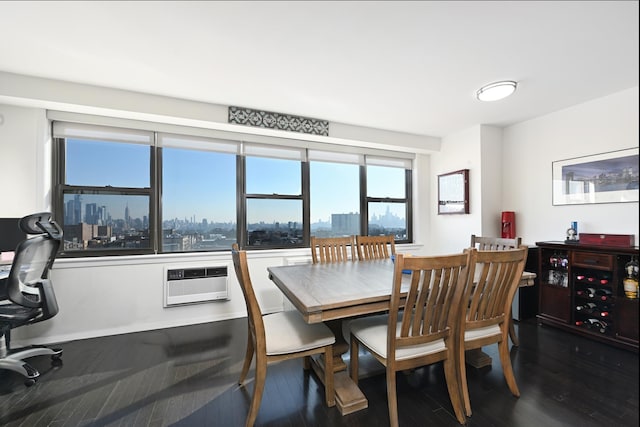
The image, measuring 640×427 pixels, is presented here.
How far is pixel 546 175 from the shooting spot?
2871 millimetres

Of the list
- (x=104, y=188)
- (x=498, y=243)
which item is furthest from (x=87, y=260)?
(x=498, y=243)

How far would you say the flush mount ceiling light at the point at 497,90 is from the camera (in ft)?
7.64

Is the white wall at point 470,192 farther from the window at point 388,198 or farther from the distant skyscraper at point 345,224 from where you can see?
the distant skyscraper at point 345,224

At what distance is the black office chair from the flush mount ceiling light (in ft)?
11.9

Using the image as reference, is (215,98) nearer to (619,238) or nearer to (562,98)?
(562,98)

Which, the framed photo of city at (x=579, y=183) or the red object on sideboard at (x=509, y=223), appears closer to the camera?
the framed photo of city at (x=579, y=183)

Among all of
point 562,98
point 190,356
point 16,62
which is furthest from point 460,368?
point 16,62

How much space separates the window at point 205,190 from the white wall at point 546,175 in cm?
138

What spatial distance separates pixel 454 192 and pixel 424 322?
267cm

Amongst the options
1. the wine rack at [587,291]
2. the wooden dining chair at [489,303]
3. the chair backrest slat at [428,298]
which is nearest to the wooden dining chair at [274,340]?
the chair backrest slat at [428,298]

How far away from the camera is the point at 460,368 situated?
1.62 m

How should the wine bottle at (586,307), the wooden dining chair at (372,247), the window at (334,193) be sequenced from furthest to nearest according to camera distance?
the window at (334,193) → the wooden dining chair at (372,247) → the wine bottle at (586,307)

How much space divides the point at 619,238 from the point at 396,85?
215 cm

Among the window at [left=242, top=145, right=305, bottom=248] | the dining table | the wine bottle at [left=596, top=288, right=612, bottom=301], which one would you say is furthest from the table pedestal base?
the wine bottle at [left=596, top=288, right=612, bottom=301]
